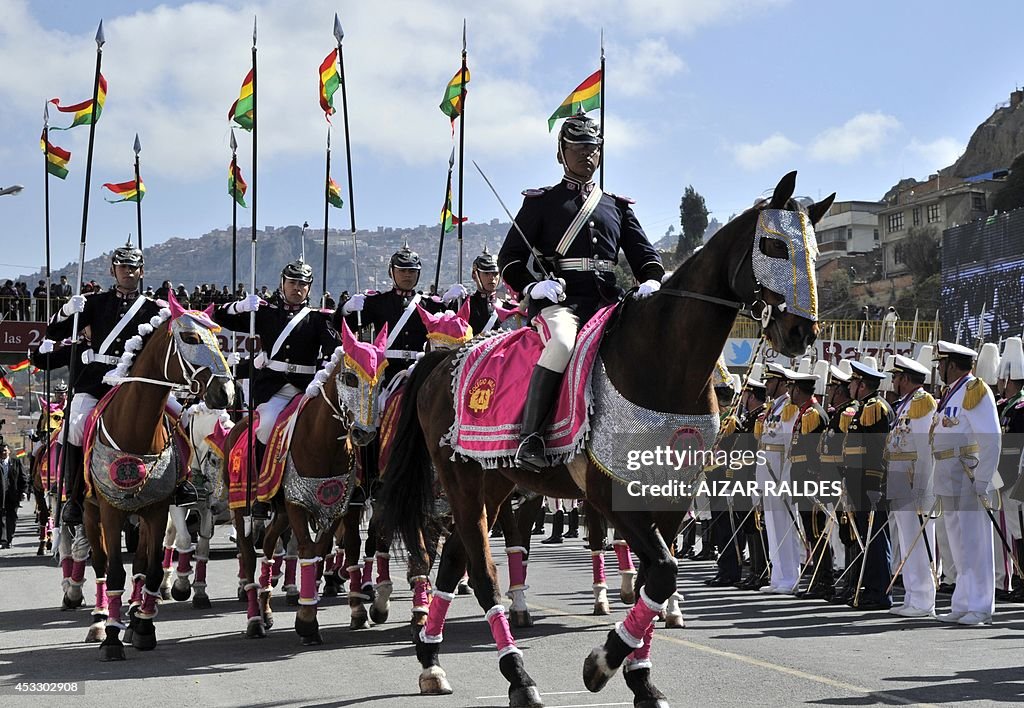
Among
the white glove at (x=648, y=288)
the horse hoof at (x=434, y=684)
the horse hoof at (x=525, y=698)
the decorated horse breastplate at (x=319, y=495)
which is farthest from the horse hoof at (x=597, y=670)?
the decorated horse breastplate at (x=319, y=495)

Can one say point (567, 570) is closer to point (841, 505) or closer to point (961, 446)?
point (841, 505)

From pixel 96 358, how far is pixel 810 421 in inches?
311

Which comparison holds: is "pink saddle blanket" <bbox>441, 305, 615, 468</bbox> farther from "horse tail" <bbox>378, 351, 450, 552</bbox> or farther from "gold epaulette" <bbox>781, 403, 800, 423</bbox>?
"gold epaulette" <bbox>781, 403, 800, 423</bbox>

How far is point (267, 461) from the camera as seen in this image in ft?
39.0

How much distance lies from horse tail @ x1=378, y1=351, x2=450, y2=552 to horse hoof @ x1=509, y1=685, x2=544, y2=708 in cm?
236

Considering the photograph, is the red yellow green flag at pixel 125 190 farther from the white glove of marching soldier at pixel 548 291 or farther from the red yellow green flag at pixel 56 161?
the white glove of marching soldier at pixel 548 291

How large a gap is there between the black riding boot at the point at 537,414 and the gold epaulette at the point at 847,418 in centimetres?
684

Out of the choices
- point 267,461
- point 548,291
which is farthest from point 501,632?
point 267,461

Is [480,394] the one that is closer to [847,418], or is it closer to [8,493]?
[847,418]

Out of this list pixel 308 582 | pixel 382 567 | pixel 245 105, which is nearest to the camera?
pixel 308 582

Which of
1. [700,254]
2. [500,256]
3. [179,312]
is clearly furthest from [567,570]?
[700,254]

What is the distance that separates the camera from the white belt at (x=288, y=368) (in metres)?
12.8

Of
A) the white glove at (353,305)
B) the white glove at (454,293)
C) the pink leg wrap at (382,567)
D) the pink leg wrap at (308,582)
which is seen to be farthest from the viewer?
the white glove at (454,293)

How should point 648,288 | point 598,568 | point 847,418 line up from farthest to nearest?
point 847,418 → point 598,568 → point 648,288
